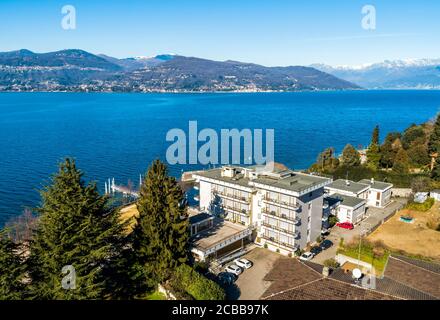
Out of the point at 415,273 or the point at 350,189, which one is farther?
the point at 350,189

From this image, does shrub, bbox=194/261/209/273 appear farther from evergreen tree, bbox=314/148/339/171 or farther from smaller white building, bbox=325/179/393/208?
evergreen tree, bbox=314/148/339/171

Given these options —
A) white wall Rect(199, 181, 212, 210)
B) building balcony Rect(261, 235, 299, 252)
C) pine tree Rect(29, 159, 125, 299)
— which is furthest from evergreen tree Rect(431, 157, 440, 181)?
pine tree Rect(29, 159, 125, 299)

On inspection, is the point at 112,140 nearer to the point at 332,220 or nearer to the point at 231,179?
the point at 231,179

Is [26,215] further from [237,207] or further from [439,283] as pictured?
[439,283]

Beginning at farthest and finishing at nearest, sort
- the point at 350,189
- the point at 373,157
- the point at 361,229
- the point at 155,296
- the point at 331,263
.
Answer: the point at 373,157
the point at 350,189
the point at 361,229
the point at 331,263
the point at 155,296

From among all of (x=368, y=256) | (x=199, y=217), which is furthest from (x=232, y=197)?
(x=368, y=256)
